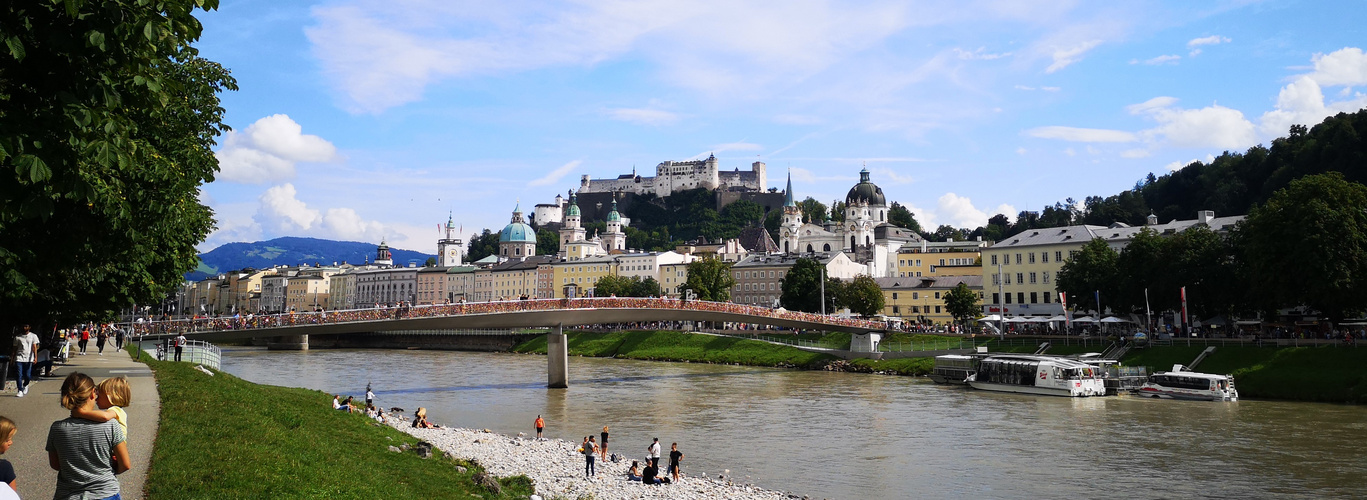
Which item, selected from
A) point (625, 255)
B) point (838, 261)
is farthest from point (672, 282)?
point (838, 261)

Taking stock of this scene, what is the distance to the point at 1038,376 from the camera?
44.1 meters

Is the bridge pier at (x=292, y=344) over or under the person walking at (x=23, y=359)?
under

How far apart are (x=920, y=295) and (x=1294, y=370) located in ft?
184

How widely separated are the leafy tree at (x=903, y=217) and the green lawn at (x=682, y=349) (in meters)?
104

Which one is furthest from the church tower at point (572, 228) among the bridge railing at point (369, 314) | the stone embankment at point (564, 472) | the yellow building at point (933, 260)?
the stone embankment at point (564, 472)

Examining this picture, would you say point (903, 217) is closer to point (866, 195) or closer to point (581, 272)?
point (866, 195)

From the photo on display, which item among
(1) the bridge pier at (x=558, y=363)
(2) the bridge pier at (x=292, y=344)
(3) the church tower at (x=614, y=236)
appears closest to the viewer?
(1) the bridge pier at (x=558, y=363)

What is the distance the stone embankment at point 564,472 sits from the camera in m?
19.2

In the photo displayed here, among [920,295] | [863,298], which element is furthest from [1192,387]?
[920,295]

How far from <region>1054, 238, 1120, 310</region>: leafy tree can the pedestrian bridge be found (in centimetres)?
2077

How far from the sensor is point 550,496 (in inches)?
706

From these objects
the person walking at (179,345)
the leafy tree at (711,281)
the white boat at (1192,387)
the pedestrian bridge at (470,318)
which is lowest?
the white boat at (1192,387)

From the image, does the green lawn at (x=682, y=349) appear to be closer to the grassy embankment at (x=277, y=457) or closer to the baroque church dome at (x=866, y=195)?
the grassy embankment at (x=277, y=457)

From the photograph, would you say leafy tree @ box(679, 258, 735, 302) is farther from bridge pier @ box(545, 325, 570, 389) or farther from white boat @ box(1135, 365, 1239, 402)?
white boat @ box(1135, 365, 1239, 402)
